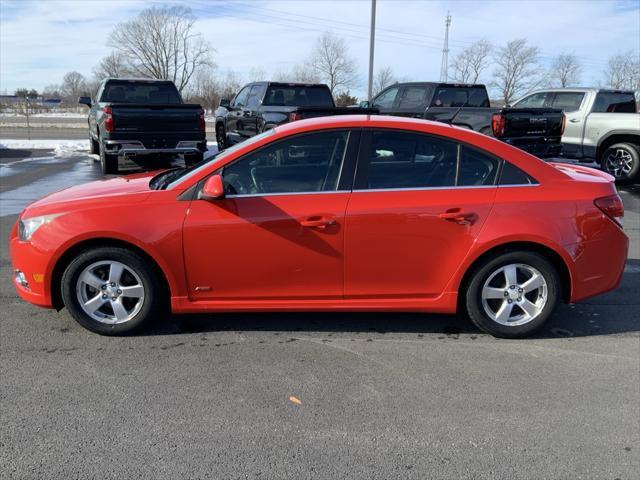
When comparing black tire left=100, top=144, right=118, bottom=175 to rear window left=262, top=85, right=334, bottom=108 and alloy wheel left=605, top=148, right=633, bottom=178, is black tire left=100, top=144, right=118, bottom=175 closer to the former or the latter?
rear window left=262, top=85, right=334, bottom=108

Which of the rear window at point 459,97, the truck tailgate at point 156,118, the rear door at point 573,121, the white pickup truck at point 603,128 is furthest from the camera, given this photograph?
the rear window at point 459,97

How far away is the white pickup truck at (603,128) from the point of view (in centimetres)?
1168

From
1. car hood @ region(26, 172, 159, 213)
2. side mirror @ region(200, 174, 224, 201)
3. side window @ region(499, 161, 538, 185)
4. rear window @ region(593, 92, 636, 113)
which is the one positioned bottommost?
car hood @ region(26, 172, 159, 213)

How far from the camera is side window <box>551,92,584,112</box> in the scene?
41.1 feet

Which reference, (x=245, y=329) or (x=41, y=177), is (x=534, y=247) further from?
(x=41, y=177)

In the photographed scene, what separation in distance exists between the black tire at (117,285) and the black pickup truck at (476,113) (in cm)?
832

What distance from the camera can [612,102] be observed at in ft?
40.8

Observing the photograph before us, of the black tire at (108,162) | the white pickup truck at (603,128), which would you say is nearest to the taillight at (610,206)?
the white pickup truck at (603,128)

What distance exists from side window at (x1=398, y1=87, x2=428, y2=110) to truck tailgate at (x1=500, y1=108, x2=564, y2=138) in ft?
7.87

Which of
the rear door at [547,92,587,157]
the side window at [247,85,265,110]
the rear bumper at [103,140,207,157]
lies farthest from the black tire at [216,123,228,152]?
the rear door at [547,92,587,157]

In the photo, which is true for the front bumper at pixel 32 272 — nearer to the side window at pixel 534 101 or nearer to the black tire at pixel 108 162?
the black tire at pixel 108 162

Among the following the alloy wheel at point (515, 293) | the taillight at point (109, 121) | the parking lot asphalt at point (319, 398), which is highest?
the taillight at point (109, 121)

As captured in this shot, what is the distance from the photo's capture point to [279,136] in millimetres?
4074

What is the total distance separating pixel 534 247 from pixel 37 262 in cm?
364
